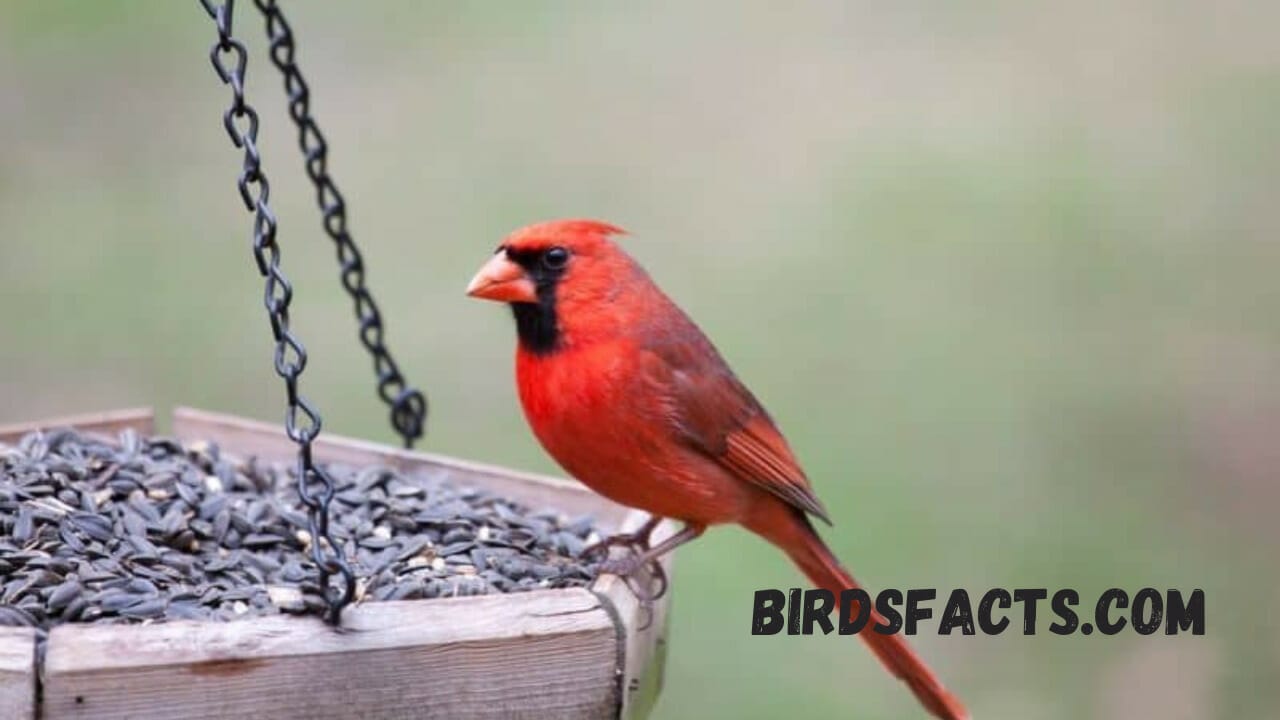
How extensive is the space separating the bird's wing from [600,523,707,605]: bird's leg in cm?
18

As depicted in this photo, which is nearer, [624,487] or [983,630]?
[624,487]

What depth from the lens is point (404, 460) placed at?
3820mm

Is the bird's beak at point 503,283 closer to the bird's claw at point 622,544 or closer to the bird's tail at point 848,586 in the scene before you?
the bird's claw at point 622,544

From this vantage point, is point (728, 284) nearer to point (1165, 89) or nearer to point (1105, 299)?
point (1105, 299)

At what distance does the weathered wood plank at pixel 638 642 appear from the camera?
2.87 m

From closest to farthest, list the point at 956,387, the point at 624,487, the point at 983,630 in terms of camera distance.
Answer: the point at 624,487
the point at 983,630
the point at 956,387

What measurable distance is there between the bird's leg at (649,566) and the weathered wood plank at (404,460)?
339 mm

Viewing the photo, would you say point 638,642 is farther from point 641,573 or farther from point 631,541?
point 631,541

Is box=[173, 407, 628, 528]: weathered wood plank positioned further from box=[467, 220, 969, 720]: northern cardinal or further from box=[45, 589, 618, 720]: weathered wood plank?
box=[45, 589, 618, 720]: weathered wood plank

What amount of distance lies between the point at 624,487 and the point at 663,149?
371 centimetres

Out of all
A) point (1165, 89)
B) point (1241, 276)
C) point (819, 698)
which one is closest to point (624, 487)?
point (819, 698)

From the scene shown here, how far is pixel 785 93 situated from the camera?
7.24 meters

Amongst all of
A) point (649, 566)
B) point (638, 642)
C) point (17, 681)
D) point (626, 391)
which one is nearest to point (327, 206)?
point (626, 391)

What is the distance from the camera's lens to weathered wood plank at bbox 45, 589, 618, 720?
2.55 meters
